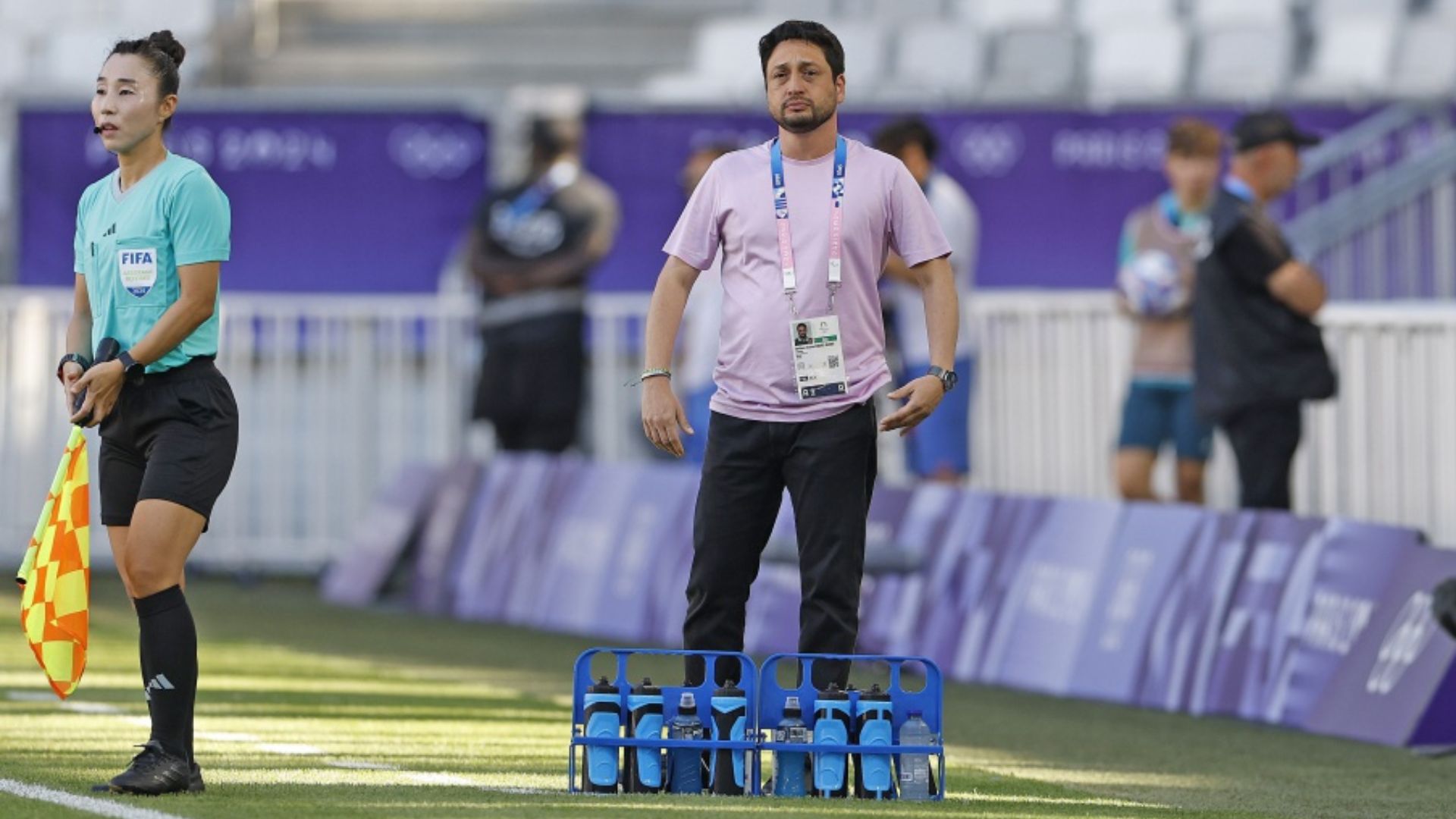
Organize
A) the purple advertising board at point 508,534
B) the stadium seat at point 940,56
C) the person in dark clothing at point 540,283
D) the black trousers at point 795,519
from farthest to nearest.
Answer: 1. the stadium seat at point 940,56
2. the person in dark clothing at point 540,283
3. the purple advertising board at point 508,534
4. the black trousers at point 795,519

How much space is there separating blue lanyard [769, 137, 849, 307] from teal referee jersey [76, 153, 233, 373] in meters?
1.39

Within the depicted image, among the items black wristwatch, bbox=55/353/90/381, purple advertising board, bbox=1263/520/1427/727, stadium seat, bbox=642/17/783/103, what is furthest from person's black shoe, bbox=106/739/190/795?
stadium seat, bbox=642/17/783/103

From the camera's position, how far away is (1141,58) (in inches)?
864

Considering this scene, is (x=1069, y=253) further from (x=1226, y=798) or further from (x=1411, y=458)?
(x=1226, y=798)

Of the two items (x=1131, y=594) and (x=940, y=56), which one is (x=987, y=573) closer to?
(x=1131, y=594)

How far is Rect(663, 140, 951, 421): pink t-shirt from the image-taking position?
312 inches

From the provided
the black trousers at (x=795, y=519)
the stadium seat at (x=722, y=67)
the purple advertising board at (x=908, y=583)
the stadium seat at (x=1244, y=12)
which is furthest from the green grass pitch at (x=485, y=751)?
the stadium seat at (x=1244, y=12)

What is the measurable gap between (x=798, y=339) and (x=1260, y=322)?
174 inches

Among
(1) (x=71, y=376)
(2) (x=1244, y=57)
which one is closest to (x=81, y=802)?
(1) (x=71, y=376)

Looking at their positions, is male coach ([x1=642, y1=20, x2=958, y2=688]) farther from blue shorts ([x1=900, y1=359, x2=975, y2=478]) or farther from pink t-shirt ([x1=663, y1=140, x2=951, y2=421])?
blue shorts ([x1=900, y1=359, x2=975, y2=478])

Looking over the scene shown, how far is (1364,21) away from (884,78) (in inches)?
138

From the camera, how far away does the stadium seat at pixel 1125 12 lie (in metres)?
22.6

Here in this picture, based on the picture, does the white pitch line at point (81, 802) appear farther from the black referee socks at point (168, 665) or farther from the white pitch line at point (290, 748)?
the white pitch line at point (290, 748)

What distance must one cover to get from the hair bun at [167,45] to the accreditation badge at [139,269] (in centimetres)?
50
